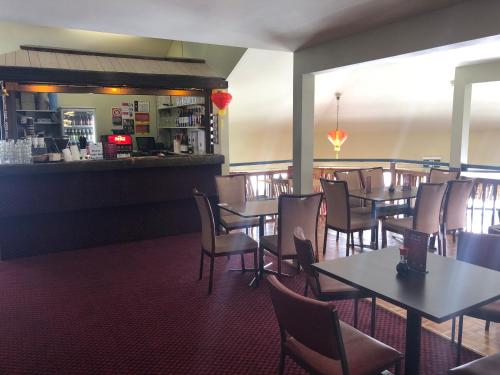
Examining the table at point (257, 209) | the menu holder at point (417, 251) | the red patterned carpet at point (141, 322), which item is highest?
the menu holder at point (417, 251)

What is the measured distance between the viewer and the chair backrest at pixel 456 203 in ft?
14.2

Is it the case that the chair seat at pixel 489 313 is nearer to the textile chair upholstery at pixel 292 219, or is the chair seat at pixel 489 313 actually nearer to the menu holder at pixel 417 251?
the menu holder at pixel 417 251

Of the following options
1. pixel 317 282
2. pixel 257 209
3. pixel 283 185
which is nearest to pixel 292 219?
pixel 257 209

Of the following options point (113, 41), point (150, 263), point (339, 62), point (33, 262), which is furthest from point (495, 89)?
point (33, 262)

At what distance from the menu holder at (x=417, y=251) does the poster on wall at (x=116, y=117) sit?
7362mm

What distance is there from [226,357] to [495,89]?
7.23 m

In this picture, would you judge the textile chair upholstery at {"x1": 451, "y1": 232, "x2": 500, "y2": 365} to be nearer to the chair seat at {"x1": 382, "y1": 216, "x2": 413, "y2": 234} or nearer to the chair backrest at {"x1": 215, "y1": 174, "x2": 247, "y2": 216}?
the chair seat at {"x1": 382, "y1": 216, "x2": 413, "y2": 234}

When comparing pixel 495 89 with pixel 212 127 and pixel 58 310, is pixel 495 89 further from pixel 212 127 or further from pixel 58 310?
pixel 58 310

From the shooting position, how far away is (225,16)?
10.7 feet

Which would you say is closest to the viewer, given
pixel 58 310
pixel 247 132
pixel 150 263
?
pixel 58 310

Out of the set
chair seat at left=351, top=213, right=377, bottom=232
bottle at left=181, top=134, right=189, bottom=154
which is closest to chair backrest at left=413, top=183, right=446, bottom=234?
chair seat at left=351, top=213, right=377, bottom=232

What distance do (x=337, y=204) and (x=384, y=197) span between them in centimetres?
57

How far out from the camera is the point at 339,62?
12.7 feet

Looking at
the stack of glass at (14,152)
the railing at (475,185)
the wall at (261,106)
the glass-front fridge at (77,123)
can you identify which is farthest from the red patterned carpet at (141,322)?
the glass-front fridge at (77,123)
